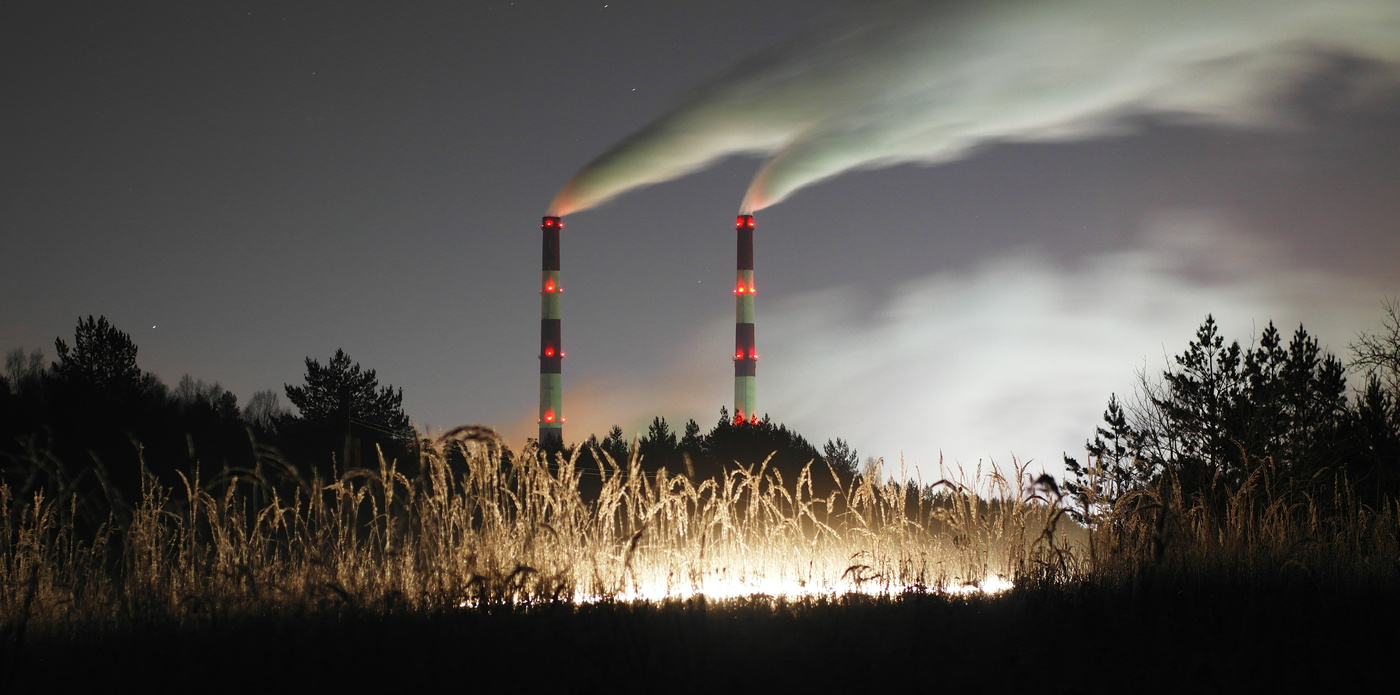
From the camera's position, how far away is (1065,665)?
475 cm

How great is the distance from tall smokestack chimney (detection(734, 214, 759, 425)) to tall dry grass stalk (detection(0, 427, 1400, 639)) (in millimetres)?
31696

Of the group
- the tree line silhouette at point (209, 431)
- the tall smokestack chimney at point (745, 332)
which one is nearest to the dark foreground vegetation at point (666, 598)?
the tree line silhouette at point (209, 431)

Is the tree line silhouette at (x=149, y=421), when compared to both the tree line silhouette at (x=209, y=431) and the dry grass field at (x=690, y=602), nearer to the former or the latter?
the tree line silhouette at (x=209, y=431)

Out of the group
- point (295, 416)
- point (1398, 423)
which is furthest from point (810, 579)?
point (295, 416)

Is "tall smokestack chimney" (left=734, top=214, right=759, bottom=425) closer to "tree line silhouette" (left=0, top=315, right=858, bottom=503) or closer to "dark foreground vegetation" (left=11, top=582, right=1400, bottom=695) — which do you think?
"tree line silhouette" (left=0, top=315, right=858, bottom=503)

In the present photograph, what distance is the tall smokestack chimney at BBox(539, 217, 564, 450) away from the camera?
41.3 meters

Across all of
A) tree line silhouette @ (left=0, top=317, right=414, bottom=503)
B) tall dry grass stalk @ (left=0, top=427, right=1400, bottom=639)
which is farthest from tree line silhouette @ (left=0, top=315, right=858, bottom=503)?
tall dry grass stalk @ (left=0, top=427, right=1400, bottom=639)

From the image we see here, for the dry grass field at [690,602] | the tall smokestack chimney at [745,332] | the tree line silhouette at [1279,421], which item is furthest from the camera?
the tall smokestack chimney at [745,332]

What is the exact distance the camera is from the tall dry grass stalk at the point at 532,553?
635cm

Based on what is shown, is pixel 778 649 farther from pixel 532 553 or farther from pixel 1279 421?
pixel 1279 421

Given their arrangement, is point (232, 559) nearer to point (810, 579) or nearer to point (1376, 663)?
point (810, 579)

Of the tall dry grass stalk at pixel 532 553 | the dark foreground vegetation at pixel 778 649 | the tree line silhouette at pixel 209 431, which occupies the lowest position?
the dark foreground vegetation at pixel 778 649

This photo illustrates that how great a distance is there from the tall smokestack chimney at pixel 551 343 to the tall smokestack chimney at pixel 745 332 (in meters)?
6.63

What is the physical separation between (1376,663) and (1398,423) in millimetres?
17850
